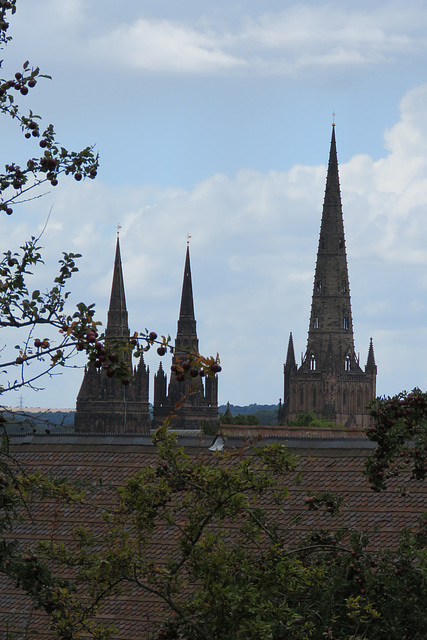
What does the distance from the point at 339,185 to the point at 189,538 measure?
133m

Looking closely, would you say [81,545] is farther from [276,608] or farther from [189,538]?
[276,608]

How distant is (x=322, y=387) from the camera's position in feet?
449

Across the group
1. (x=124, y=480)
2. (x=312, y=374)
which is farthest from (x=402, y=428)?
(x=312, y=374)

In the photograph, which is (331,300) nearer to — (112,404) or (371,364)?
(371,364)

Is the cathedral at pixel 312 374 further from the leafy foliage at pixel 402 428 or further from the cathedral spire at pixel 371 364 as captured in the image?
the leafy foliage at pixel 402 428

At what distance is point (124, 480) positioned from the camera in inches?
761

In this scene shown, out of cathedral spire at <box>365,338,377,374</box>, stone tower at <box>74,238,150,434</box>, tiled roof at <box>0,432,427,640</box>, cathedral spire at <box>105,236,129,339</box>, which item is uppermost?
cathedral spire at <box>105,236,129,339</box>

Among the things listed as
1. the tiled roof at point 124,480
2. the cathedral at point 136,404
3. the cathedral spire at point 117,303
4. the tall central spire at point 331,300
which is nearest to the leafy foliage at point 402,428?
the tiled roof at point 124,480

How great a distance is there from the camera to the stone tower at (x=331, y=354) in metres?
138

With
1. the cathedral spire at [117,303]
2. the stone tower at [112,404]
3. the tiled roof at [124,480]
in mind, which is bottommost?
the tiled roof at [124,480]

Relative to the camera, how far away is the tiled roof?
1644cm

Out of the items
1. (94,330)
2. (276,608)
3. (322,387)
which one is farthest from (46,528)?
(322,387)

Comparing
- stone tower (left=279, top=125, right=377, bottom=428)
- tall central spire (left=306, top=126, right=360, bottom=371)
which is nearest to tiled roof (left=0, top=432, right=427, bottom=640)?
stone tower (left=279, top=125, right=377, bottom=428)

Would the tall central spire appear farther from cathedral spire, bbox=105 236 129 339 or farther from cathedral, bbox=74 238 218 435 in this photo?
cathedral spire, bbox=105 236 129 339
